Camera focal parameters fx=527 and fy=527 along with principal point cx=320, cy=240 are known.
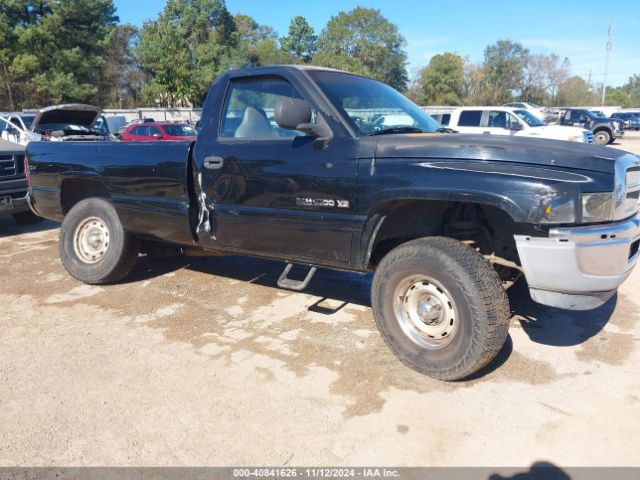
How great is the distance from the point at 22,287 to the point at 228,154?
2869mm

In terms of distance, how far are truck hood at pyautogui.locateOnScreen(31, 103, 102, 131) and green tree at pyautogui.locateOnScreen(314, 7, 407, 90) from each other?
58.8m

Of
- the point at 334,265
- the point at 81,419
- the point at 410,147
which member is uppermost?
the point at 410,147

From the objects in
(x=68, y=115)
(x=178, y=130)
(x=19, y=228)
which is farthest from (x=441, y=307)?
(x=178, y=130)

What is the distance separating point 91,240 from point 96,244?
0.07 m

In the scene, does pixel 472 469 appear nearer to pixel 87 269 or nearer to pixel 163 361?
pixel 163 361

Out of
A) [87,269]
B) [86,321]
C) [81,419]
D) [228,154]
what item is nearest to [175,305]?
[86,321]

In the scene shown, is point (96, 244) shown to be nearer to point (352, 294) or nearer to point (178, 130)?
point (352, 294)

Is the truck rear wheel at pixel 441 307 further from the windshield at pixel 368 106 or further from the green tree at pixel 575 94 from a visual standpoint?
the green tree at pixel 575 94

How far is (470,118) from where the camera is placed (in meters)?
15.1

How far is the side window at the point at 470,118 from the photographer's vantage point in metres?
14.9

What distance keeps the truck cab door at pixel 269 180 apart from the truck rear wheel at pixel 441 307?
1.43 ft

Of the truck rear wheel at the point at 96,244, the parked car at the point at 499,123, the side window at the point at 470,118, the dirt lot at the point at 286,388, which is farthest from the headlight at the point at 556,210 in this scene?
the side window at the point at 470,118

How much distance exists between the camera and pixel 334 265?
3.82 meters

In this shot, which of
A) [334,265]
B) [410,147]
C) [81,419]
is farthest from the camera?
[334,265]
